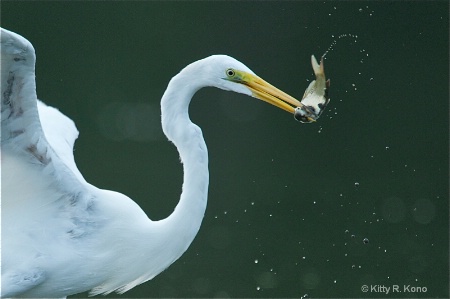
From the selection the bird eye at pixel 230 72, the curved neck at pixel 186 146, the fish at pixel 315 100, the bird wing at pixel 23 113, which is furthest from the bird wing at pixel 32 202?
the fish at pixel 315 100

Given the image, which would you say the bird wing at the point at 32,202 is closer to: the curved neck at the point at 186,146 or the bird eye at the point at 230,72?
the curved neck at the point at 186,146

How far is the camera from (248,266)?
→ 5.93m

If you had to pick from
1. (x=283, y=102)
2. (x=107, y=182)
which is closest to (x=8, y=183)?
(x=283, y=102)

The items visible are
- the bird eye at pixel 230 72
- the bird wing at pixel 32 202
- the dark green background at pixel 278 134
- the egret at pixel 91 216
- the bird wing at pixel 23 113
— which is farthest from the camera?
the dark green background at pixel 278 134

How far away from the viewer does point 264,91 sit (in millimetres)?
3707

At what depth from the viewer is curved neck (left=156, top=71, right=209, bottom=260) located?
11.9ft

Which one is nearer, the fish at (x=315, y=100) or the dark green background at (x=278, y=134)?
the fish at (x=315, y=100)

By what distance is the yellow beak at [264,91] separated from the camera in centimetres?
368

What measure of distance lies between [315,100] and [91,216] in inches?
40.1

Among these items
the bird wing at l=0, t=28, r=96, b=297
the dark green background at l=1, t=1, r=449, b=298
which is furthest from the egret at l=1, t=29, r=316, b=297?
the dark green background at l=1, t=1, r=449, b=298

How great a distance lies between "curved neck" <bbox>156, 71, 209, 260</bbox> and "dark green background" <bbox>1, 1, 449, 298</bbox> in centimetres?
169

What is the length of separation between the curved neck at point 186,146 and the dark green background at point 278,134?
1.69 m

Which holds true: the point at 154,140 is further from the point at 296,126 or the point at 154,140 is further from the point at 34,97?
the point at 34,97

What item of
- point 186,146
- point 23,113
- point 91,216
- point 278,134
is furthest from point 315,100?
point 278,134
